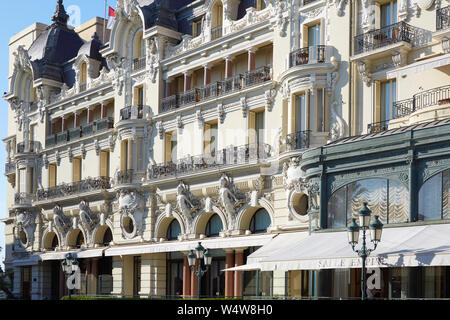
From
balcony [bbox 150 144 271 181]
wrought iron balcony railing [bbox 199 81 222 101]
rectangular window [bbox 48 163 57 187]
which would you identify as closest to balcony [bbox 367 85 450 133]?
balcony [bbox 150 144 271 181]

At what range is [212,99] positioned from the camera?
33.1 m

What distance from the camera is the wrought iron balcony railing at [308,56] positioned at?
90.3 ft

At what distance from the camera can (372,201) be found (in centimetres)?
2134

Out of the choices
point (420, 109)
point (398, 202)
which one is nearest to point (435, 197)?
point (398, 202)

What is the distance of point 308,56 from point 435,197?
10076 millimetres

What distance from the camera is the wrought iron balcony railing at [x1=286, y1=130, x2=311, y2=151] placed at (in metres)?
27.3

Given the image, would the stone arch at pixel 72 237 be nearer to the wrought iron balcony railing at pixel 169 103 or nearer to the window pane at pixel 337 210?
the wrought iron balcony railing at pixel 169 103

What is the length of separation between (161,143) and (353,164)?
1623 cm

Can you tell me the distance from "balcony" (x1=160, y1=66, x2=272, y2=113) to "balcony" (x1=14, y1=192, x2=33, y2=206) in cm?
1572

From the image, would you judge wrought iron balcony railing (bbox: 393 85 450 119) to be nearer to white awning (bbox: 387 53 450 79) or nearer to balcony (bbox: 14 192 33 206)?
white awning (bbox: 387 53 450 79)

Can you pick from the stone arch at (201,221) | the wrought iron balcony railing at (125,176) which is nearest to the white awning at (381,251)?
the stone arch at (201,221)
